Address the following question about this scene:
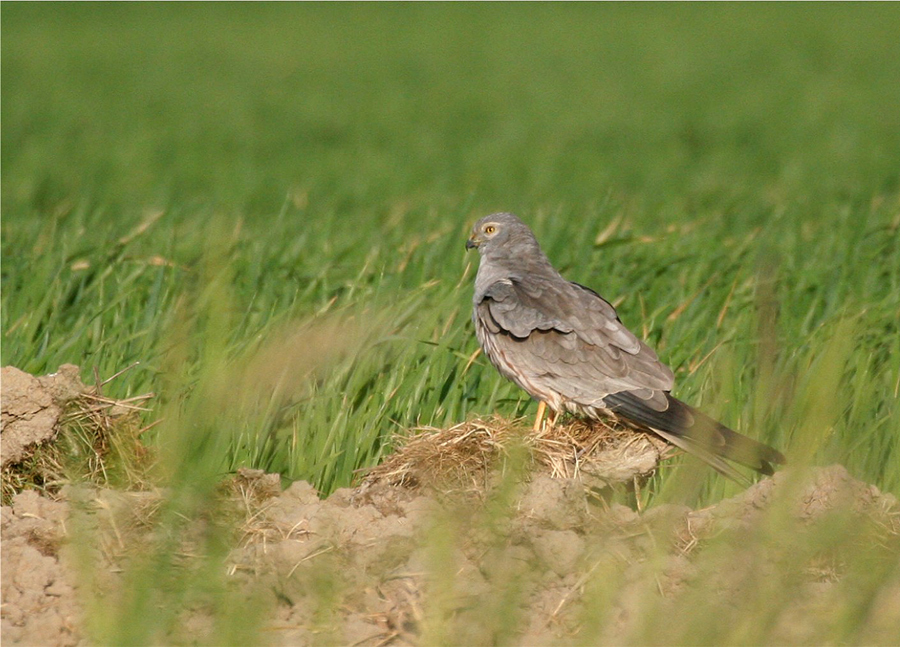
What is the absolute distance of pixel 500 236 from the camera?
20.1 ft

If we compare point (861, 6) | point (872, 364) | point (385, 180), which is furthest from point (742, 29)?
point (872, 364)

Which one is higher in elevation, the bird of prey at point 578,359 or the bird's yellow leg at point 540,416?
the bird of prey at point 578,359

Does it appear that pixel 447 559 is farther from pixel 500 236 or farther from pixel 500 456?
pixel 500 236

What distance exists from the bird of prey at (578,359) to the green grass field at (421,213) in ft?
0.78

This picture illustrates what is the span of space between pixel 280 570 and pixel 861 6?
39667 millimetres

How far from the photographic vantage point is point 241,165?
1688cm

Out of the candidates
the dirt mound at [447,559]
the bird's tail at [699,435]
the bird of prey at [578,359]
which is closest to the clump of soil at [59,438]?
the dirt mound at [447,559]

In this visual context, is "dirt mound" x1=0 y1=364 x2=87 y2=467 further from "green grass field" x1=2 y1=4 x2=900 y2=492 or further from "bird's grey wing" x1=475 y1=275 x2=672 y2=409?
"bird's grey wing" x1=475 y1=275 x2=672 y2=409

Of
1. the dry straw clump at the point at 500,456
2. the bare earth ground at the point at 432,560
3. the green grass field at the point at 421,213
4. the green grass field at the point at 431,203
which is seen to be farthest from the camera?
the green grass field at the point at 431,203

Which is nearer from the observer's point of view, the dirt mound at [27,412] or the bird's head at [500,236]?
the dirt mound at [27,412]

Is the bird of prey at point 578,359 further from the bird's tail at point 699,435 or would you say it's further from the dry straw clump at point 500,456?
the dry straw clump at point 500,456

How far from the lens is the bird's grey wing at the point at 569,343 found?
507 centimetres

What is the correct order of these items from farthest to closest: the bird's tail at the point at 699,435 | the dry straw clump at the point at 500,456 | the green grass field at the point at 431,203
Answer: the green grass field at the point at 431,203, the dry straw clump at the point at 500,456, the bird's tail at the point at 699,435

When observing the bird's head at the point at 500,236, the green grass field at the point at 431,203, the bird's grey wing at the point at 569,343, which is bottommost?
the green grass field at the point at 431,203
